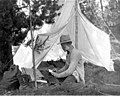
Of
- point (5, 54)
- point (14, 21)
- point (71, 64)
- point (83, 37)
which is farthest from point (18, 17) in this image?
point (71, 64)

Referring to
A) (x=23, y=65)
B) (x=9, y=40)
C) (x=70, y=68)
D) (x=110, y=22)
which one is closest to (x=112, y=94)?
(x=70, y=68)

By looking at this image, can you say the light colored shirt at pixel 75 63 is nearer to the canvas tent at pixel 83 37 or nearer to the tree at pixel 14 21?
the canvas tent at pixel 83 37

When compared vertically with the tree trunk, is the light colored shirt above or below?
above

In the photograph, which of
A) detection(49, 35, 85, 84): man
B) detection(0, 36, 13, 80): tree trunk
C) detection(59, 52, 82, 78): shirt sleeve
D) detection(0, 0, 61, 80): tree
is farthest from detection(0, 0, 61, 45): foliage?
detection(59, 52, 82, 78): shirt sleeve

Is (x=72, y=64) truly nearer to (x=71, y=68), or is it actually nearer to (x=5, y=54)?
(x=71, y=68)

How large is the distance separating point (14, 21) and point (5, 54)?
0.89 metres

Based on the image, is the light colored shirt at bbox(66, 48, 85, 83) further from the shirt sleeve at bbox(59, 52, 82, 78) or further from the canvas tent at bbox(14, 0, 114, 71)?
the canvas tent at bbox(14, 0, 114, 71)

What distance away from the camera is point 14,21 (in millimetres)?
7242

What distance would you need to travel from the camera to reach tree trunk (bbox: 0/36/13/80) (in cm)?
710

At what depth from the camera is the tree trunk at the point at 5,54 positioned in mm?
7098

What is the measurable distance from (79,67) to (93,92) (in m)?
0.97

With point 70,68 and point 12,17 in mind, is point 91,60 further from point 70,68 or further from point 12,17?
point 70,68

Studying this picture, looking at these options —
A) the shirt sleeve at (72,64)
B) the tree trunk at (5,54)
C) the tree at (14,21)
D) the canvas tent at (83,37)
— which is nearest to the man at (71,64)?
the shirt sleeve at (72,64)

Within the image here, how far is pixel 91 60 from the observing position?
7.25m
